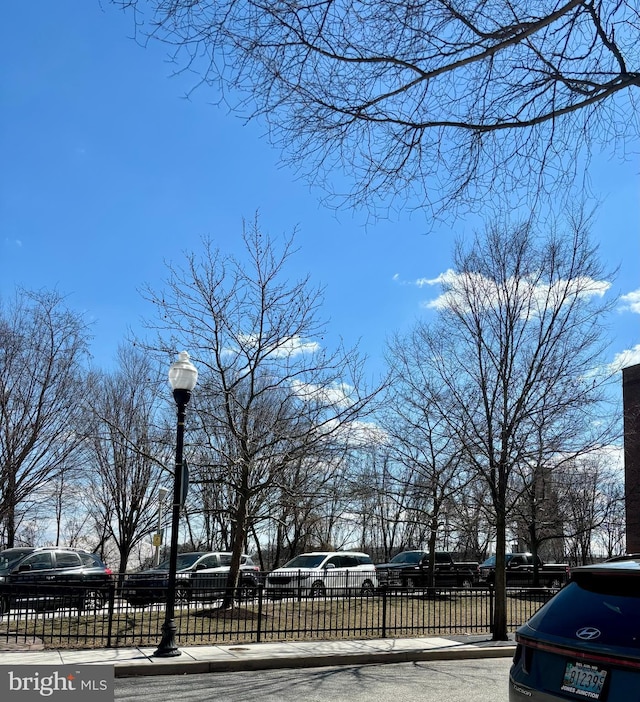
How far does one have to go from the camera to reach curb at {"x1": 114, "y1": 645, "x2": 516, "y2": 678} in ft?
31.5

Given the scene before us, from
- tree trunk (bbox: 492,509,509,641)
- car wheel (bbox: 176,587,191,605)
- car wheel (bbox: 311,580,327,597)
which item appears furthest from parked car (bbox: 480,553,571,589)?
car wheel (bbox: 176,587,191,605)

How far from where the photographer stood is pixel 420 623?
15664 mm

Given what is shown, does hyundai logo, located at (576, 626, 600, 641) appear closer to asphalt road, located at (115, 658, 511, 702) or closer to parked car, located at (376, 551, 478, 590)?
asphalt road, located at (115, 658, 511, 702)

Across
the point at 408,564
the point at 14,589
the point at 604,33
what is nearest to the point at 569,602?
the point at 604,33

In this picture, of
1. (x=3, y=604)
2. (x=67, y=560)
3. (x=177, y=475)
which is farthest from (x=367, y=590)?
(x=67, y=560)

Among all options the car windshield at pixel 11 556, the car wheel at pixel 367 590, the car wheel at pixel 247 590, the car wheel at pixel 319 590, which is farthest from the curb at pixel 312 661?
the car windshield at pixel 11 556

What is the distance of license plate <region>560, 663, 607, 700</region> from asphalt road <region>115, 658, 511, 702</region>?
4362 mm

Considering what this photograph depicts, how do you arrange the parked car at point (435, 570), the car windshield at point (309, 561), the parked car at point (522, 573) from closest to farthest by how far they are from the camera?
1. the car windshield at point (309, 561)
2. the parked car at point (435, 570)
3. the parked car at point (522, 573)

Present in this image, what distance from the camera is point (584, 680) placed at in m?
4.04

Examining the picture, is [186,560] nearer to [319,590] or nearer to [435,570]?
[319,590]

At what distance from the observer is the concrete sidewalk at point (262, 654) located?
969cm

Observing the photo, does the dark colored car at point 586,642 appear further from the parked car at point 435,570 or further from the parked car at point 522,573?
the parked car at point 522,573

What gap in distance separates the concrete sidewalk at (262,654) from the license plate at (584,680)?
6.94 m

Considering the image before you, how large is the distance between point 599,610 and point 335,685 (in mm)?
5544
